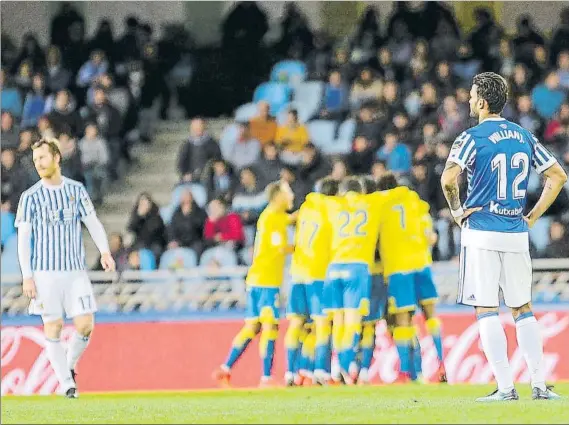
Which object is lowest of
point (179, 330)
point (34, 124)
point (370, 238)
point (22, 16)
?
point (179, 330)

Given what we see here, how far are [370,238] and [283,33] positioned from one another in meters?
8.63

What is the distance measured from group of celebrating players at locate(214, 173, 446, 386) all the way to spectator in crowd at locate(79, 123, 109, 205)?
6.30 metres

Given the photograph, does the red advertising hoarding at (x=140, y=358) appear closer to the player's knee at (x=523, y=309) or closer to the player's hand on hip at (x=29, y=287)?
the player's hand on hip at (x=29, y=287)

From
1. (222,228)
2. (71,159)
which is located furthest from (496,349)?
(71,159)

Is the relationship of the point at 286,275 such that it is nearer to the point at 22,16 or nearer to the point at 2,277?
the point at 2,277

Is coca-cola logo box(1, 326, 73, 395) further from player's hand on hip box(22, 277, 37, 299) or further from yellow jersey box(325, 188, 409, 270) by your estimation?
player's hand on hip box(22, 277, 37, 299)

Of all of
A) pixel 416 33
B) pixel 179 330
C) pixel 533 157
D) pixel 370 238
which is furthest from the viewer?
pixel 416 33

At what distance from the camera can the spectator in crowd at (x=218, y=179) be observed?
65.9 ft

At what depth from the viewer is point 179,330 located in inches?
691

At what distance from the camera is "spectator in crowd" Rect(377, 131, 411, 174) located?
63.2 ft

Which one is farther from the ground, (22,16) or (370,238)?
(22,16)

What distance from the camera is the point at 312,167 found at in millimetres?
19672

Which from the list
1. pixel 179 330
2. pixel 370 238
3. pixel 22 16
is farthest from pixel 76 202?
pixel 22 16

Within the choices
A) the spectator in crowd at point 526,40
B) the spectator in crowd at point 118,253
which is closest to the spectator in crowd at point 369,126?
the spectator in crowd at point 526,40
